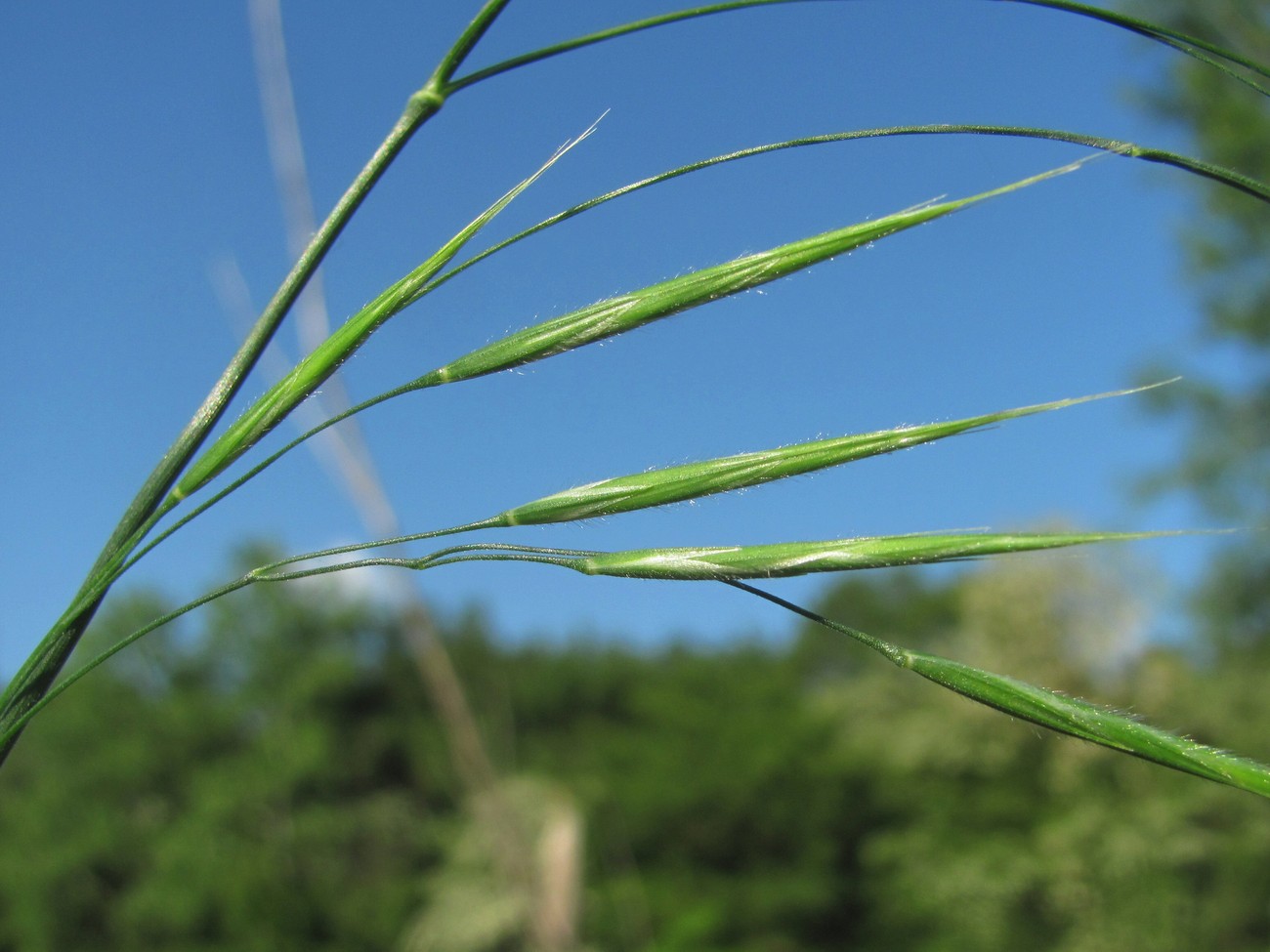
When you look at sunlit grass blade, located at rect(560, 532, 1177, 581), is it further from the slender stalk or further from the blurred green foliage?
the blurred green foliage

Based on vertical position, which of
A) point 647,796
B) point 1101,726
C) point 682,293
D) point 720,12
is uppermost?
point 647,796

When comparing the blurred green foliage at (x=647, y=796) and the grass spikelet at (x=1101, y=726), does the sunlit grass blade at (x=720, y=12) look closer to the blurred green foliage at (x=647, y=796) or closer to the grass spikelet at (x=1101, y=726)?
the grass spikelet at (x=1101, y=726)

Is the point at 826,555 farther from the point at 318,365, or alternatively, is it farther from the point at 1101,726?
the point at 318,365

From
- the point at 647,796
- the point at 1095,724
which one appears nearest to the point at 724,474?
the point at 1095,724

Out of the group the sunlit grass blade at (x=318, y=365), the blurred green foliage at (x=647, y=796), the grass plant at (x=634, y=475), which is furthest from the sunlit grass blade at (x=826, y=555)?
the blurred green foliage at (x=647, y=796)

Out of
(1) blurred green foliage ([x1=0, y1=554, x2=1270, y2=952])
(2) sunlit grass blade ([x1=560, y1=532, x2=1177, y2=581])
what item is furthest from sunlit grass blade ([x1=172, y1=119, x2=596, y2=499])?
(1) blurred green foliage ([x1=0, y1=554, x2=1270, y2=952])
